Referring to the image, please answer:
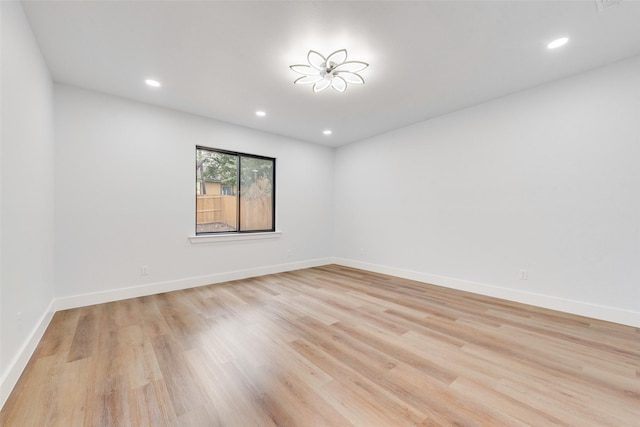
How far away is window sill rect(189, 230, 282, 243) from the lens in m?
4.03

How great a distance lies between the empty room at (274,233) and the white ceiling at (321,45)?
22 millimetres

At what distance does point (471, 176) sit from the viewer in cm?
376

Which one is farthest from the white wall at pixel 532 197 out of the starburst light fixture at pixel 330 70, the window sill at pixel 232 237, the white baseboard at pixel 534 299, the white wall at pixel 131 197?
the white wall at pixel 131 197

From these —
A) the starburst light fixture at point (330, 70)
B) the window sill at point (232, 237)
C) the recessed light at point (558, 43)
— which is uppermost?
the recessed light at point (558, 43)

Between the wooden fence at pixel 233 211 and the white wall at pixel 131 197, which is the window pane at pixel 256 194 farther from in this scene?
the white wall at pixel 131 197

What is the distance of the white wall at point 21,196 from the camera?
5.44 feet

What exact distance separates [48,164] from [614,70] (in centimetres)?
615

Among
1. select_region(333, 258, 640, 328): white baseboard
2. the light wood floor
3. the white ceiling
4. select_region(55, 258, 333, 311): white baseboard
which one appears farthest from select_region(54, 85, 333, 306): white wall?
select_region(333, 258, 640, 328): white baseboard

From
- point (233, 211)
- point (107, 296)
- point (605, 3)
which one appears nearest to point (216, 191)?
point (233, 211)

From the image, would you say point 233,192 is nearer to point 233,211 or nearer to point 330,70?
point 233,211

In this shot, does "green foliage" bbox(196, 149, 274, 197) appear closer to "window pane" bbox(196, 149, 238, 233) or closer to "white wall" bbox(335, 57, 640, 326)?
"window pane" bbox(196, 149, 238, 233)

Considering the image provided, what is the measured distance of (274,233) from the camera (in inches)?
194

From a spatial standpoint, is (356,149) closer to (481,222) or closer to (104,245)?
(481,222)

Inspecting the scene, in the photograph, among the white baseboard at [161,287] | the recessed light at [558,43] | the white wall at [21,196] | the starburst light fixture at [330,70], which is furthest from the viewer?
the white baseboard at [161,287]
